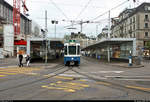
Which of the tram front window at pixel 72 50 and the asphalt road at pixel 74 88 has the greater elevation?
the tram front window at pixel 72 50

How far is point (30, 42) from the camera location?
28469 millimetres

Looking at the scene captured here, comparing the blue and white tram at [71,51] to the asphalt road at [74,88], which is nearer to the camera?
the asphalt road at [74,88]

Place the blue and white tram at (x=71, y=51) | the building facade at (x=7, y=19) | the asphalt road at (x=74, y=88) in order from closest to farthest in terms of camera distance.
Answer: the asphalt road at (x=74, y=88) < the blue and white tram at (x=71, y=51) < the building facade at (x=7, y=19)

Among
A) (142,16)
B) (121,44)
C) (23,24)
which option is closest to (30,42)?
(121,44)

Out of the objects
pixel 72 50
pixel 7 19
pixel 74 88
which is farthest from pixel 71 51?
pixel 7 19

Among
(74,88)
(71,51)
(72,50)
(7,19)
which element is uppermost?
(7,19)

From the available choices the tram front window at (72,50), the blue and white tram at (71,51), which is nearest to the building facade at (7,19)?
the blue and white tram at (71,51)

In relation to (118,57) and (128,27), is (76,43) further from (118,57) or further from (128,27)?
(128,27)

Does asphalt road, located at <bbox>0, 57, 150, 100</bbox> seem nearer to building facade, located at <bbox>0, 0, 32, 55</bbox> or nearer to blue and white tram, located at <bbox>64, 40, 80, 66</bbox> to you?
blue and white tram, located at <bbox>64, 40, 80, 66</bbox>

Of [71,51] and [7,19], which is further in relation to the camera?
[7,19]

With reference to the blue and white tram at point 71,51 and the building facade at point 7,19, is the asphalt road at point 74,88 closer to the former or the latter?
the blue and white tram at point 71,51

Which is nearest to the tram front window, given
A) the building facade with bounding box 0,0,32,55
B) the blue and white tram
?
the blue and white tram

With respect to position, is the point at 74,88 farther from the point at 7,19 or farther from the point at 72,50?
the point at 7,19

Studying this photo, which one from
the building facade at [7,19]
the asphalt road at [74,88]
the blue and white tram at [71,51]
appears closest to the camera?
the asphalt road at [74,88]
